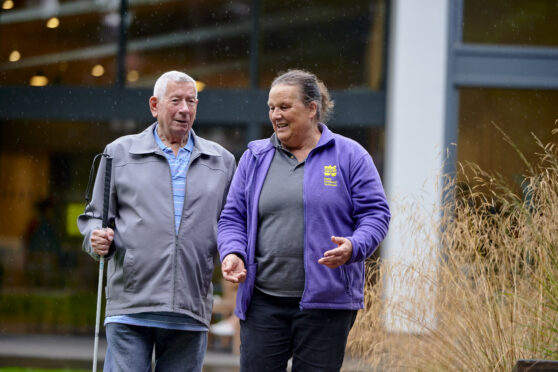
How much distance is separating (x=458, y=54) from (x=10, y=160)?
517 centimetres

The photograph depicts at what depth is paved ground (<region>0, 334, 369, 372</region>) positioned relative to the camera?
7.23 meters

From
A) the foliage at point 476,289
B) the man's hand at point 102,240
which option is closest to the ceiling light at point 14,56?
the foliage at point 476,289

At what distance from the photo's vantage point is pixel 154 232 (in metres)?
3.39

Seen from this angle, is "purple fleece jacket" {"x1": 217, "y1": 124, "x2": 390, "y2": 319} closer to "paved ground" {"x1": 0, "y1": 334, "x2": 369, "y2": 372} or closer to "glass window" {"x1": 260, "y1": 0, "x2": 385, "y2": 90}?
"paved ground" {"x1": 0, "y1": 334, "x2": 369, "y2": 372}

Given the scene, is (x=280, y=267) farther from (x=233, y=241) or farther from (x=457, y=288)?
(x=457, y=288)

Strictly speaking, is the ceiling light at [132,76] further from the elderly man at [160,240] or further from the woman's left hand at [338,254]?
the woman's left hand at [338,254]

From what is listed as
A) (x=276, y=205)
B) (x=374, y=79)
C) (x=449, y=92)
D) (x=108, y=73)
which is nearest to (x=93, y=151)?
(x=108, y=73)

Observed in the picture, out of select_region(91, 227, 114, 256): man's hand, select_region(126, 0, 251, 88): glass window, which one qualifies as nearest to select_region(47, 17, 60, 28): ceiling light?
select_region(126, 0, 251, 88): glass window

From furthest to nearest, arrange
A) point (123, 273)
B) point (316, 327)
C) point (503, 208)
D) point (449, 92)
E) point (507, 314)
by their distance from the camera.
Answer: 1. point (449, 92)
2. point (503, 208)
3. point (507, 314)
4. point (123, 273)
5. point (316, 327)

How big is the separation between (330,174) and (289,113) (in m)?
0.31

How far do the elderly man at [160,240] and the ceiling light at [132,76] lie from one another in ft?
16.6

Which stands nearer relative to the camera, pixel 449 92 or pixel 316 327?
pixel 316 327

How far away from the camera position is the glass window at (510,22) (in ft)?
26.7

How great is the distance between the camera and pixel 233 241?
10.5 ft
